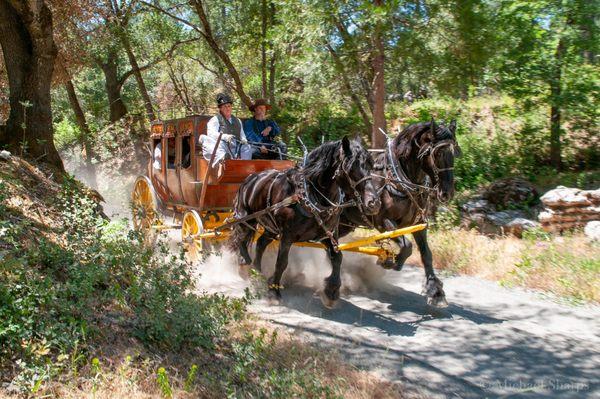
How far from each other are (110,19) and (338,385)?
1386 centimetres

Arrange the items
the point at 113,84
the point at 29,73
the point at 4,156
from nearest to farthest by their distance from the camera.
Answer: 1. the point at 4,156
2. the point at 29,73
3. the point at 113,84

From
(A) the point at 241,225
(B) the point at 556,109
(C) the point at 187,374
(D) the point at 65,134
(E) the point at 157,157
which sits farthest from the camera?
(D) the point at 65,134

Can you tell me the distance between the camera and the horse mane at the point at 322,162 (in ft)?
21.2

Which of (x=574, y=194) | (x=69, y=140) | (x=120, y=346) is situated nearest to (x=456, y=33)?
(x=574, y=194)

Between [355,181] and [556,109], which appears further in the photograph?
[556,109]

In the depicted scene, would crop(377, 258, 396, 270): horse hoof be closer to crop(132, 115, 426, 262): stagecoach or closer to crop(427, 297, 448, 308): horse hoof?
crop(132, 115, 426, 262): stagecoach

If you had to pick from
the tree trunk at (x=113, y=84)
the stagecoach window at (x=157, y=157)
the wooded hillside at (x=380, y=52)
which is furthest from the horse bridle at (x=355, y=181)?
the tree trunk at (x=113, y=84)

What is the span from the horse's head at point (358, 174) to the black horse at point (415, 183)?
674mm

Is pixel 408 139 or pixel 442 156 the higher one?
pixel 408 139

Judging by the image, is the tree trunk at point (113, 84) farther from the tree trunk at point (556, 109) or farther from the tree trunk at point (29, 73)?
the tree trunk at point (556, 109)

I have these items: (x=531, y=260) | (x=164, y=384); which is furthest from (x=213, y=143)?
(x=531, y=260)

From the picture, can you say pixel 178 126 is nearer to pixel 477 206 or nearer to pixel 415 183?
pixel 415 183

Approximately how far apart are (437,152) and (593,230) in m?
4.51

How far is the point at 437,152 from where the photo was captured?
6.70 meters
